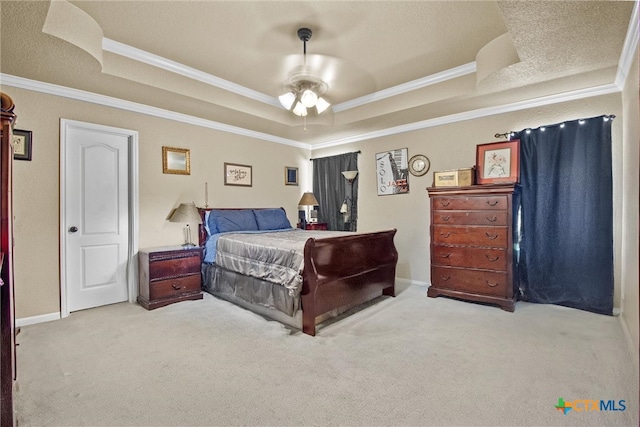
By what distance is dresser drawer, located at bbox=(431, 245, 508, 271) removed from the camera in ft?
11.6

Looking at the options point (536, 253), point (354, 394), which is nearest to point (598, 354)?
point (536, 253)

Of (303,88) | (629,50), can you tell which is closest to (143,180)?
(303,88)

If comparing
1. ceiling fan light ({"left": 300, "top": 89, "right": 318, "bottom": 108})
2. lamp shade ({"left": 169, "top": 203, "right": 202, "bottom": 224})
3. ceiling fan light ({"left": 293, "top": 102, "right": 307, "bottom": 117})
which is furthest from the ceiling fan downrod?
lamp shade ({"left": 169, "top": 203, "right": 202, "bottom": 224})

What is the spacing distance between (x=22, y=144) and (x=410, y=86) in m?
4.25

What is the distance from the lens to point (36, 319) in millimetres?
3174

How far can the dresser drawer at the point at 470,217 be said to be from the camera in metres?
3.53

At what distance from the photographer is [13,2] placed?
2.05 metres

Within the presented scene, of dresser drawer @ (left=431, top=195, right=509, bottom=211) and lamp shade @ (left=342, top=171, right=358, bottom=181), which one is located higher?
lamp shade @ (left=342, top=171, right=358, bottom=181)

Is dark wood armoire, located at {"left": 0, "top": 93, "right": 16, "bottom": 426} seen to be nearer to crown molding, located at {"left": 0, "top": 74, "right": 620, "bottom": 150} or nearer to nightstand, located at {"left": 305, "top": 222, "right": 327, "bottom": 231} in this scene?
crown molding, located at {"left": 0, "top": 74, "right": 620, "bottom": 150}

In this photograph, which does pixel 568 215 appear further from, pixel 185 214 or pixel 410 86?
pixel 185 214

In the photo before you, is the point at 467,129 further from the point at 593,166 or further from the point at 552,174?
the point at 593,166

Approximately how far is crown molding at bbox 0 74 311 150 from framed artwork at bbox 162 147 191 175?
16.4 inches

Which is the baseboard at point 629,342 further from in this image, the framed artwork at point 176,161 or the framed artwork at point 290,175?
the framed artwork at point 176,161

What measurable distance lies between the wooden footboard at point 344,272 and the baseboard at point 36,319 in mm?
2621
